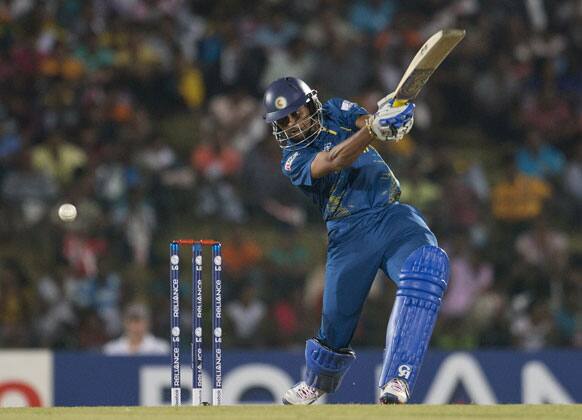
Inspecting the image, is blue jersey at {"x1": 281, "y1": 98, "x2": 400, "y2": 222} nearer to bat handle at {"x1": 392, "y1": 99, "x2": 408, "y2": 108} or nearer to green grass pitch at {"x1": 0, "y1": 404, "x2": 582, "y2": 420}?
bat handle at {"x1": 392, "y1": 99, "x2": 408, "y2": 108}

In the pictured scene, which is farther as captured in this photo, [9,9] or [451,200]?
[9,9]

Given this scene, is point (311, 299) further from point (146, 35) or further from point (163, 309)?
point (146, 35)

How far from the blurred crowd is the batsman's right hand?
424 centimetres

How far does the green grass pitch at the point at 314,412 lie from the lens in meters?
5.79

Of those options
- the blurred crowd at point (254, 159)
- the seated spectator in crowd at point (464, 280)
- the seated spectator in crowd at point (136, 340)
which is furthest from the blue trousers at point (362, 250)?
the seated spectator in crowd at point (464, 280)

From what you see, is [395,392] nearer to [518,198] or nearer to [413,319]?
[413,319]

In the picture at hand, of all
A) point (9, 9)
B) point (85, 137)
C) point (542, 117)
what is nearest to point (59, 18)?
point (9, 9)

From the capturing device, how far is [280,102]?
722 centimetres

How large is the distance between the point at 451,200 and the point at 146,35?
352cm

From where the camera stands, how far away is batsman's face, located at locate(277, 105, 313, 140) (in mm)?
7230

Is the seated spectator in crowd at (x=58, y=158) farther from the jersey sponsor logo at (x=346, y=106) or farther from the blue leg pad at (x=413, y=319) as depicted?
the blue leg pad at (x=413, y=319)

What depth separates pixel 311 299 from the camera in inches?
452

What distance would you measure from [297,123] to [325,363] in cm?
140

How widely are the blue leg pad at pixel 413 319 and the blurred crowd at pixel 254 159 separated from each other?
13.1 feet
